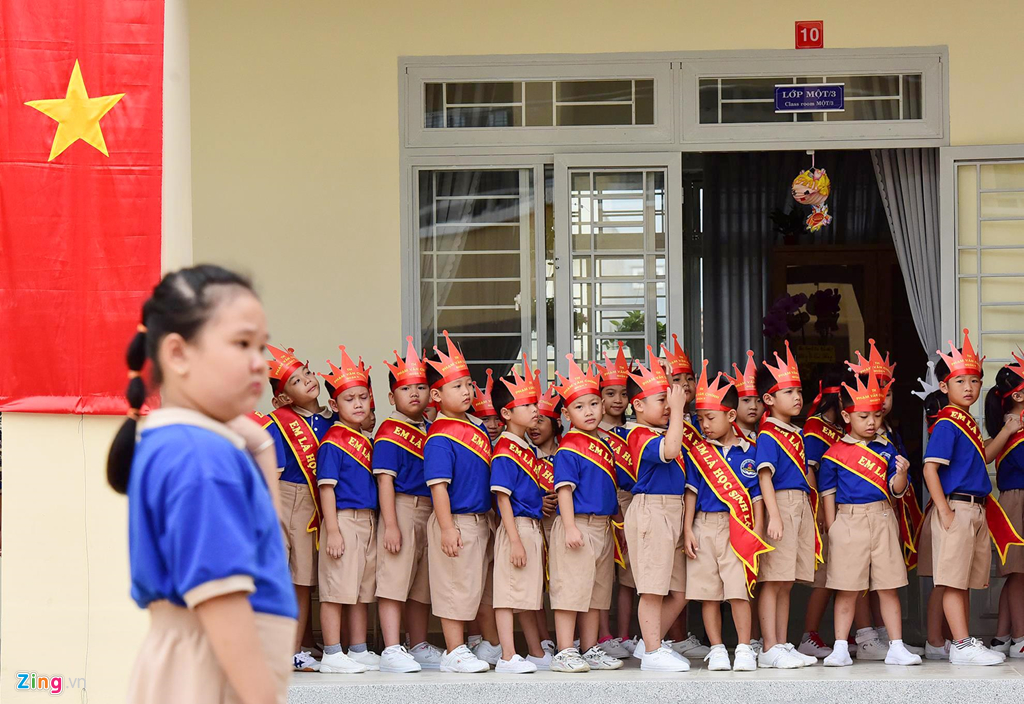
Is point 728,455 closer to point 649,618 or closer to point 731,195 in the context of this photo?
point 649,618

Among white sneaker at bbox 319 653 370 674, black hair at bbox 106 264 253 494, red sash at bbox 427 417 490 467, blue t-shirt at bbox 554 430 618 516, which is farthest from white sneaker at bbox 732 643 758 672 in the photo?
black hair at bbox 106 264 253 494

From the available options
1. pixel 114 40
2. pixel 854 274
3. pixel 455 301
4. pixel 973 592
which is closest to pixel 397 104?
pixel 455 301

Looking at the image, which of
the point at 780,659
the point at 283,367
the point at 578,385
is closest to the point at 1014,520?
the point at 780,659

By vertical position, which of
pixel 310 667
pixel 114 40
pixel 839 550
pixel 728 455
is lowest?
pixel 310 667

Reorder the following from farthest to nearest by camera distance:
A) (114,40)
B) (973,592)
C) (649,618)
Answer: (973,592), (649,618), (114,40)

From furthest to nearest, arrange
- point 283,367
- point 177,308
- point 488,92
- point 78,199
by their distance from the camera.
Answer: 1. point 488,92
2. point 283,367
3. point 78,199
4. point 177,308

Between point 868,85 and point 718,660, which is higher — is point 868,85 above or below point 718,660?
above

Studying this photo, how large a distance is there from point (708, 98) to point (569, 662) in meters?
3.06

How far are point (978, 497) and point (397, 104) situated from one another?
354 cm

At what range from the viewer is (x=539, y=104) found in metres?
6.23

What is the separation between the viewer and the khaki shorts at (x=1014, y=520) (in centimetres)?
536

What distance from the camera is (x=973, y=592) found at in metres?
5.99

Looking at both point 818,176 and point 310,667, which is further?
point 818,176

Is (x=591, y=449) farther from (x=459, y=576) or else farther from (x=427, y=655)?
(x=427, y=655)
